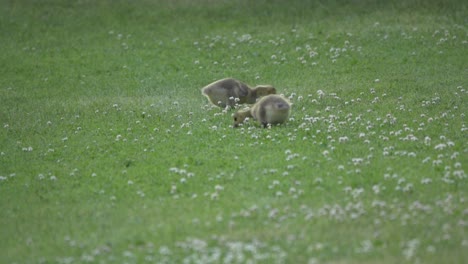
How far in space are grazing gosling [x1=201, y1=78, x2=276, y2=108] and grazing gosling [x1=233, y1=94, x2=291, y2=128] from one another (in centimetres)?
182

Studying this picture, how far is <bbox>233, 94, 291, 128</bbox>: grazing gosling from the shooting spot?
17.4m

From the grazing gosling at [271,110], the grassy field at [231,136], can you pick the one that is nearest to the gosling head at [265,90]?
the grassy field at [231,136]

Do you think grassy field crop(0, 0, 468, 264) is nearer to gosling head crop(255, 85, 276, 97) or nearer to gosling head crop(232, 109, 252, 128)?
gosling head crop(232, 109, 252, 128)

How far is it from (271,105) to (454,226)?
23.1 ft

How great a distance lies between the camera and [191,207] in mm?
13086

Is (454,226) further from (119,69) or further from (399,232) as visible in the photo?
(119,69)

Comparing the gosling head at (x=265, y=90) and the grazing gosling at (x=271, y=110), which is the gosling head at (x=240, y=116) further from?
the gosling head at (x=265, y=90)

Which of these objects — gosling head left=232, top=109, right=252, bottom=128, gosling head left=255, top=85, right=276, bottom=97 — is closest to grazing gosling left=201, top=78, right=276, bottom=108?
gosling head left=255, top=85, right=276, bottom=97

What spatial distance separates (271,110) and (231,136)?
1.08 metres

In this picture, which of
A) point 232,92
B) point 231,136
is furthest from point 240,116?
point 232,92

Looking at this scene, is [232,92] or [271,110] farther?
[232,92]

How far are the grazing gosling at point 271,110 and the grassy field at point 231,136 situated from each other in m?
0.39

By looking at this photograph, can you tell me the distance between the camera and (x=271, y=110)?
1756 centimetres

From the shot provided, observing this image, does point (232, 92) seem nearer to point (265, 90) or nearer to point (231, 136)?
point (265, 90)
